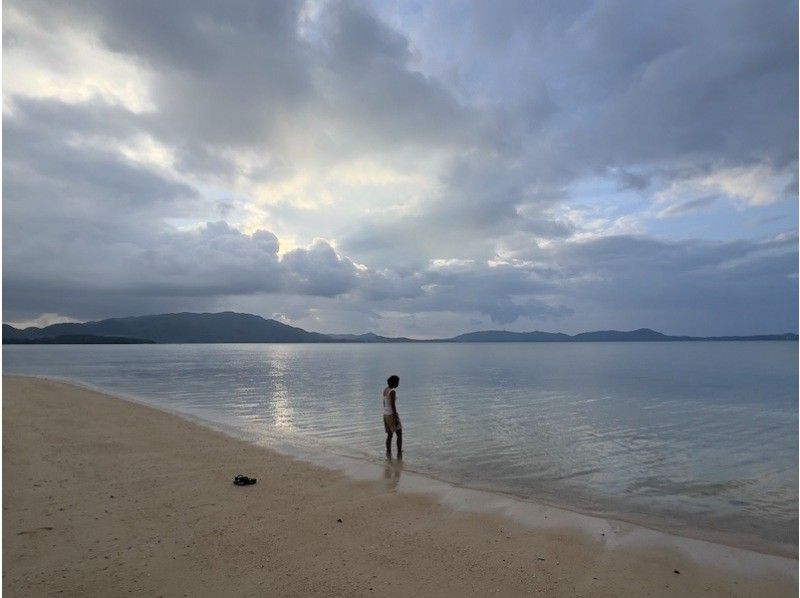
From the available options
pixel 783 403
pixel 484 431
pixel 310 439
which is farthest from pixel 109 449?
pixel 783 403

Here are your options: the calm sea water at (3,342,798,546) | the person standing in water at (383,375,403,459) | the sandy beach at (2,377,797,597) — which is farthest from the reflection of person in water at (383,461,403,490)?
the calm sea water at (3,342,798,546)

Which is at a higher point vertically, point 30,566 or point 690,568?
point 30,566

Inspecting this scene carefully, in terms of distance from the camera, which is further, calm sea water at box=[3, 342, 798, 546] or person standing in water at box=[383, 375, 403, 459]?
person standing in water at box=[383, 375, 403, 459]

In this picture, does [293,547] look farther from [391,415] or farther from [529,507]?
[391,415]

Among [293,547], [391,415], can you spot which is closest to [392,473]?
[391,415]

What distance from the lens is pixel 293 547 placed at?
801 cm

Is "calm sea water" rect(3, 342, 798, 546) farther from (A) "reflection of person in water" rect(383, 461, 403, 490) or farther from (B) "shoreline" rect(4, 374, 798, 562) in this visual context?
(A) "reflection of person in water" rect(383, 461, 403, 490)

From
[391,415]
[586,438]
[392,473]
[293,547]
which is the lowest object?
[586,438]

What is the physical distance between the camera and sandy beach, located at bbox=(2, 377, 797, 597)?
686 cm

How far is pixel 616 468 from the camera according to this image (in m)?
16.2

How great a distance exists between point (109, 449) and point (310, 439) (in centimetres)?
771

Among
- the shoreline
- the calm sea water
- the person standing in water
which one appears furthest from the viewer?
the person standing in water

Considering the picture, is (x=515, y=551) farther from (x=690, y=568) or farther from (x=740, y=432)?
(x=740, y=432)

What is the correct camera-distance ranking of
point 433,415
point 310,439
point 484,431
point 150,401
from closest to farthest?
point 310,439
point 484,431
point 433,415
point 150,401
